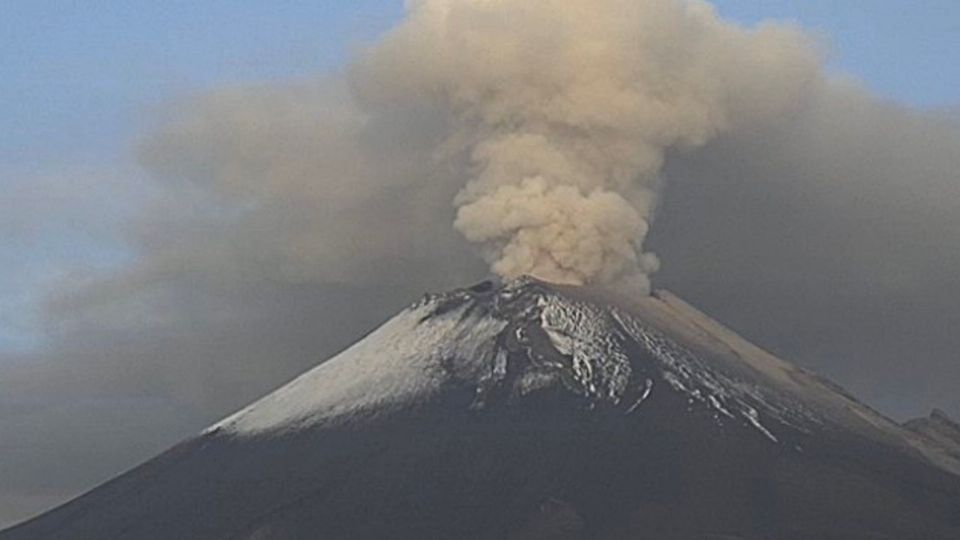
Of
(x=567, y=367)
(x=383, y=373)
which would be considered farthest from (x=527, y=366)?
(x=383, y=373)

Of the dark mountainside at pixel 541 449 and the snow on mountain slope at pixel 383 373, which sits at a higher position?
the snow on mountain slope at pixel 383 373

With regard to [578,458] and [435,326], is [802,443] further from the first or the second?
[435,326]

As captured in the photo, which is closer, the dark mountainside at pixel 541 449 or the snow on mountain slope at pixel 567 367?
the dark mountainside at pixel 541 449

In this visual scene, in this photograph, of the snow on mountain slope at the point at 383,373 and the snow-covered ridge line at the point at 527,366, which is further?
the snow on mountain slope at the point at 383,373

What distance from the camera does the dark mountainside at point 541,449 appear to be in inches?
4375

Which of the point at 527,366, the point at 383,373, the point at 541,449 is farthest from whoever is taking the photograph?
the point at 383,373

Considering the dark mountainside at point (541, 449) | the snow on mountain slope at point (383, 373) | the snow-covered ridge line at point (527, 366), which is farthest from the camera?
the snow on mountain slope at point (383, 373)

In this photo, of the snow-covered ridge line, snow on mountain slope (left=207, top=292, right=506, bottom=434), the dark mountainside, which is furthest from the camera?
snow on mountain slope (left=207, top=292, right=506, bottom=434)

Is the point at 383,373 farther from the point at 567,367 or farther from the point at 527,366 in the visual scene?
the point at 567,367

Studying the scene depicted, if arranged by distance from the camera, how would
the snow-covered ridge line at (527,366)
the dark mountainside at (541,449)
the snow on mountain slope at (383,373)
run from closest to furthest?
the dark mountainside at (541,449) < the snow-covered ridge line at (527,366) < the snow on mountain slope at (383,373)

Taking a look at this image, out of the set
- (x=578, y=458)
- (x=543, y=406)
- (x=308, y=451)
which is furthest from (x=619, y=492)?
(x=308, y=451)

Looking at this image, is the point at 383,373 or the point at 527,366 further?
the point at 383,373

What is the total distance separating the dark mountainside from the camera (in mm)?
111125

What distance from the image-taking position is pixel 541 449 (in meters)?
118
